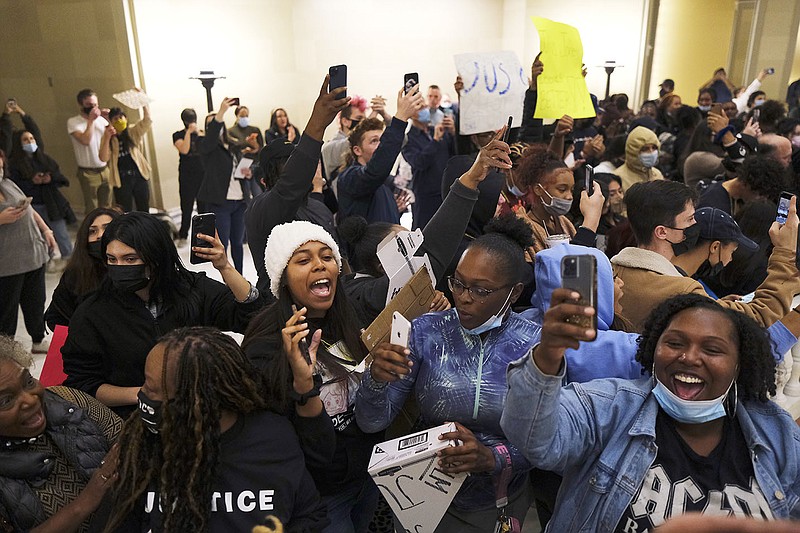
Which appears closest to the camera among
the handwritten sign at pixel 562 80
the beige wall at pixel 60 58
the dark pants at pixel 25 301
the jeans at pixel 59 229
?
the handwritten sign at pixel 562 80

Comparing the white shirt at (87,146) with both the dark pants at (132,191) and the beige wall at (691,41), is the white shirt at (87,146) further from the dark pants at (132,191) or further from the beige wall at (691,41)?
the beige wall at (691,41)

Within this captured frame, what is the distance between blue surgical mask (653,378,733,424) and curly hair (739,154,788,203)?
2666 millimetres

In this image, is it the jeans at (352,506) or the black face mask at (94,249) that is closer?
the jeans at (352,506)

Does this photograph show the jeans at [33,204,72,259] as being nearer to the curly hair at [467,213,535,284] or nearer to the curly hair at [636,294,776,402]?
the curly hair at [467,213,535,284]

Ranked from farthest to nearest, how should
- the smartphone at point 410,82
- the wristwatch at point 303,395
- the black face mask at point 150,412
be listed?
the smartphone at point 410,82 < the wristwatch at point 303,395 < the black face mask at point 150,412

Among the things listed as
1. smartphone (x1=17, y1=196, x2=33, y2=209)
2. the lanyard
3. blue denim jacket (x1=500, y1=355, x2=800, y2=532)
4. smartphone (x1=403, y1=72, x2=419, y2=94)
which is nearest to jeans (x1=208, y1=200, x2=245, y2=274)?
smartphone (x1=17, y1=196, x2=33, y2=209)

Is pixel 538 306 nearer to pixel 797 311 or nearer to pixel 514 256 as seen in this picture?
pixel 514 256

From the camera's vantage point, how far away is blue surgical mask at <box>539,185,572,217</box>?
3262 mm

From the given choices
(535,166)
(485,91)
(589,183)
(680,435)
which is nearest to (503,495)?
(680,435)

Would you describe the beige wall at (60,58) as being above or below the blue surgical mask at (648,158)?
above

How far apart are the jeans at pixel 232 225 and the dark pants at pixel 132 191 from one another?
171cm

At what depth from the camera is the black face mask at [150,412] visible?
1583mm

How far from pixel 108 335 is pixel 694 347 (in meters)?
1.99

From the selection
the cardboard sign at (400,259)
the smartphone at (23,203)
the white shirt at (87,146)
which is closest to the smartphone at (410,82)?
the cardboard sign at (400,259)
